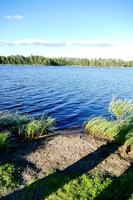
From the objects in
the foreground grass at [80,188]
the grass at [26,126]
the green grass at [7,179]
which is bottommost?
the foreground grass at [80,188]

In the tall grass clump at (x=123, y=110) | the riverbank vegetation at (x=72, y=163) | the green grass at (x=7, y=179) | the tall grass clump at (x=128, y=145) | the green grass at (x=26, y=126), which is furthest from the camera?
the tall grass clump at (x=123, y=110)

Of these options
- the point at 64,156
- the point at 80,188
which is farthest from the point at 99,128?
the point at 80,188

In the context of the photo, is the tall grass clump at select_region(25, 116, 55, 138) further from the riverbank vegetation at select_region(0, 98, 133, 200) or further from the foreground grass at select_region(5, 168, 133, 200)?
the foreground grass at select_region(5, 168, 133, 200)

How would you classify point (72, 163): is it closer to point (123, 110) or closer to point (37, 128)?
point (37, 128)

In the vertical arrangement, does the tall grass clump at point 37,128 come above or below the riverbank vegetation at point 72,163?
above

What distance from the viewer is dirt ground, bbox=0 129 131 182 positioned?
1182cm

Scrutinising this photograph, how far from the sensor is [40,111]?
97.0ft

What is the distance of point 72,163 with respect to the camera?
1237 centimetres

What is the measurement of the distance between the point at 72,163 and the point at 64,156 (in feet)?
2.56

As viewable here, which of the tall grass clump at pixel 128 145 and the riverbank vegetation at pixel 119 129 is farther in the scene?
the riverbank vegetation at pixel 119 129

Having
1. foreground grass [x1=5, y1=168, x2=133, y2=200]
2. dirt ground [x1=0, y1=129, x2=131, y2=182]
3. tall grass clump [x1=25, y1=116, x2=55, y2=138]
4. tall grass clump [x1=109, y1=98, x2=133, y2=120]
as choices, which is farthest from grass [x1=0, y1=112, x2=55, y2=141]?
foreground grass [x1=5, y1=168, x2=133, y2=200]

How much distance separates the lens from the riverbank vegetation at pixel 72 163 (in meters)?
9.92

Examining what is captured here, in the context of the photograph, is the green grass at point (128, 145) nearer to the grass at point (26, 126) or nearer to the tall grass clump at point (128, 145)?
the tall grass clump at point (128, 145)

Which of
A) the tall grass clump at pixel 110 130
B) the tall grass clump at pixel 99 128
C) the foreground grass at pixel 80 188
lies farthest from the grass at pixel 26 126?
the foreground grass at pixel 80 188
